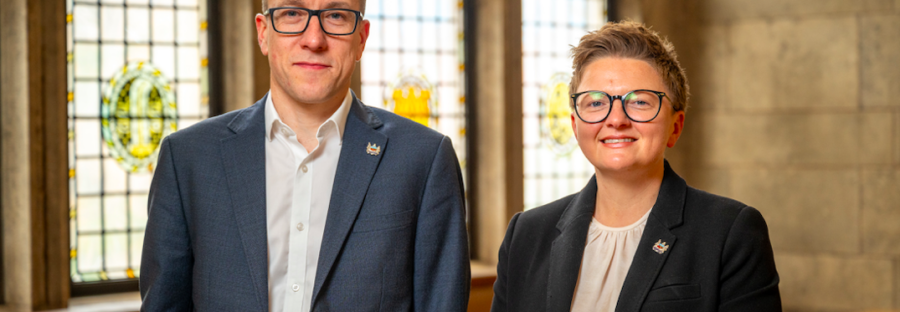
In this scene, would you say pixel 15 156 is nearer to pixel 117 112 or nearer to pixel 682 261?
pixel 117 112

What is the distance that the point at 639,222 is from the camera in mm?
1767

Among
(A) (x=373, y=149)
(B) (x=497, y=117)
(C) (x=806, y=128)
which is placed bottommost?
(A) (x=373, y=149)

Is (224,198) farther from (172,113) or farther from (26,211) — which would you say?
(172,113)

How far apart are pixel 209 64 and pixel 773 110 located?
13.9ft

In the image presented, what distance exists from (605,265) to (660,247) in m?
0.14

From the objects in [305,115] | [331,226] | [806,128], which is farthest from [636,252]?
[806,128]

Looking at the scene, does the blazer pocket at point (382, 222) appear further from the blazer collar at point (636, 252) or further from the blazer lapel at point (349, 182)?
the blazer collar at point (636, 252)

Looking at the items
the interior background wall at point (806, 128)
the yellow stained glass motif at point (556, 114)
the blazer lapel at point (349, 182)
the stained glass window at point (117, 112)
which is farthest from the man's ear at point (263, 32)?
the interior background wall at point (806, 128)

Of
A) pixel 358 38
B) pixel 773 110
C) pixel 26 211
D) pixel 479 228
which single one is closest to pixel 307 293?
pixel 358 38

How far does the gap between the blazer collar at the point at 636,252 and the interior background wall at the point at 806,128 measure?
4.52 meters

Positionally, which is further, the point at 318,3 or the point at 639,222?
the point at 639,222

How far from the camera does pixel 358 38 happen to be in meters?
1.66

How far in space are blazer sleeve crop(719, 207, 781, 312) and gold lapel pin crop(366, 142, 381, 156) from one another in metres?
0.78

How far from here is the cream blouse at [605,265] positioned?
1710mm
